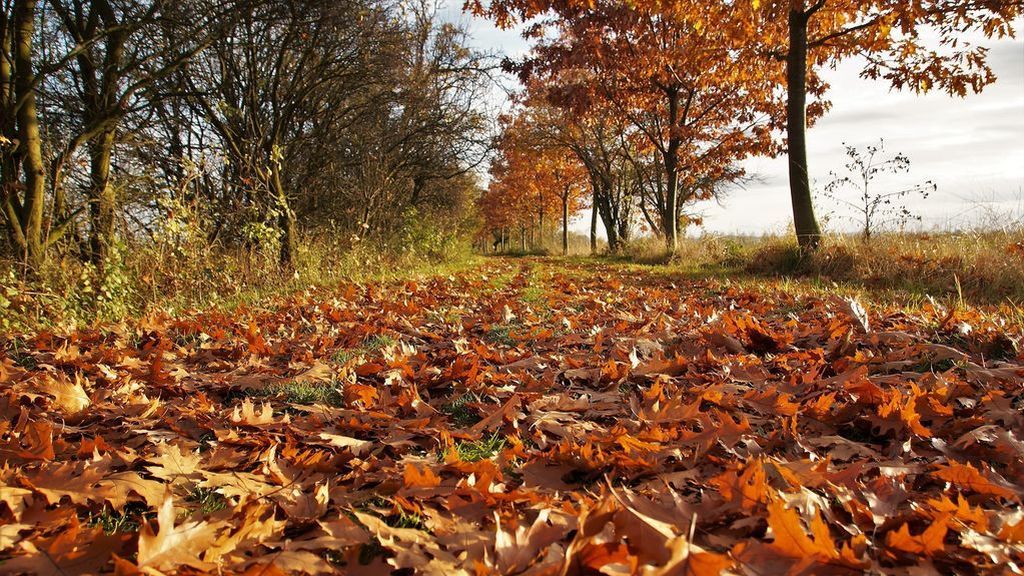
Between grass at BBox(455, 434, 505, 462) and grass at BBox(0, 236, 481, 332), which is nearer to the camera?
grass at BBox(455, 434, 505, 462)

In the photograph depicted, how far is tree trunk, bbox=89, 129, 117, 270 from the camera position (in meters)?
5.48

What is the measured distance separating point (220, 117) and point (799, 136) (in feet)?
31.2

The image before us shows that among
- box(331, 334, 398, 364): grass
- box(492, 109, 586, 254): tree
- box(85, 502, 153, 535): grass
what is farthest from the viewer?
box(492, 109, 586, 254): tree

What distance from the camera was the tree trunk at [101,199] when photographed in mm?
5480

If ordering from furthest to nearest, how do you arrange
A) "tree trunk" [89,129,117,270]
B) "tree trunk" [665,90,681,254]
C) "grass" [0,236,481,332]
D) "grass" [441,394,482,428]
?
"tree trunk" [665,90,681,254] < "tree trunk" [89,129,117,270] < "grass" [0,236,481,332] < "grass" [441,394,482,428]

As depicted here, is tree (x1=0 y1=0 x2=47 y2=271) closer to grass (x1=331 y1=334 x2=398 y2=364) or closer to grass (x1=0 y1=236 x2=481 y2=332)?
grass (x1=0 y1=236 x2=481 y2=332)

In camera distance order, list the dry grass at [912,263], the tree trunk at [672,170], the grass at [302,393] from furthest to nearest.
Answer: the tree trunk at [672,170] → the dry grass at [912,263] → the grass at [302,393]

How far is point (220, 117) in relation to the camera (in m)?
8.24

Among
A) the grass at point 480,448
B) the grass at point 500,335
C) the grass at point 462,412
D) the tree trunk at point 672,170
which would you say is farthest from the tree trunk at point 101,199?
the tree trunk at point 672,170

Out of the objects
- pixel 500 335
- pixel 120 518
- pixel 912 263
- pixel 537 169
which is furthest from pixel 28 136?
pixel 537 169

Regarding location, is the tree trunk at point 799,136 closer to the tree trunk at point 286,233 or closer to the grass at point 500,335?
the grass at point 500,335

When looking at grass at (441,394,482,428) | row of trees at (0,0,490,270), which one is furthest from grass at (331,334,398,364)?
row of trees at (0,0,490,270)

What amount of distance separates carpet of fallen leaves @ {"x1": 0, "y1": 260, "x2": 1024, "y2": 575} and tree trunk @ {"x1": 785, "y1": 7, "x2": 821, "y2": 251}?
18.0 ft

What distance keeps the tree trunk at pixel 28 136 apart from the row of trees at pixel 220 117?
0.04 ft
